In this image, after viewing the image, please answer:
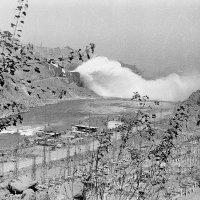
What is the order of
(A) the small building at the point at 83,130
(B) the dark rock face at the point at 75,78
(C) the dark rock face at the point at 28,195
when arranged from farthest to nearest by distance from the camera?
(B) the dark rock face at the point at 75,78 < (A) the small building at the point at 83,130 < (C) the dark rock face at the point at 28,195

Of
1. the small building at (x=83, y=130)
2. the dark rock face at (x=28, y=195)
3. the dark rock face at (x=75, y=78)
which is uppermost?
the dark rock face at (x=75, y=78)

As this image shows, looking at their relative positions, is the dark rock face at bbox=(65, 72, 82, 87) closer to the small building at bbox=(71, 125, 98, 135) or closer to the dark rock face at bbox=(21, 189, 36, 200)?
the small building at bbox=(71, 125, 98, 135)

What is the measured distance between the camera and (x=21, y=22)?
5.87 metres

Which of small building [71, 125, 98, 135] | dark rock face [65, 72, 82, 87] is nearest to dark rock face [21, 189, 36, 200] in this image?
small building [71, 125, 98, 135]

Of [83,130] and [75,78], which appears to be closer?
[83,130]

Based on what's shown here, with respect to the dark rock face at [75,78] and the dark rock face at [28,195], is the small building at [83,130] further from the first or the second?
the dark rock face at [75,78]

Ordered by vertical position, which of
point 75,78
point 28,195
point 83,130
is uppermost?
point 75,78

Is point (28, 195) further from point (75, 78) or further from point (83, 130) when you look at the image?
point (75, 78)

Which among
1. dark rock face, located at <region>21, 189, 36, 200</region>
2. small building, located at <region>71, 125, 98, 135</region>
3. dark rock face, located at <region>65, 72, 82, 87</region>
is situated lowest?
small building, located at <region>71, 125, 98, 135</region>

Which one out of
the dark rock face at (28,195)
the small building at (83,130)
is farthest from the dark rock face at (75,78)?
the dark rock face at (28,195)

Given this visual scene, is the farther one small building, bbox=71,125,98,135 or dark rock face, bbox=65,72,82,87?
dark rock face, bbox=65,72,82,87

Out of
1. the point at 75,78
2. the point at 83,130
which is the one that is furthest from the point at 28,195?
the point at 75,78

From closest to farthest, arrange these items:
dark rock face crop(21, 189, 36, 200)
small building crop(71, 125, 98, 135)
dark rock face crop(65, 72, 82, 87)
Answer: dark rock face crop(21, 189, 36, 200) < small building crop(71, 125, 98, 135) < dark rock face crop(65, 72, 82, 87)

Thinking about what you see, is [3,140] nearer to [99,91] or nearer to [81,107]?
[81,107]
